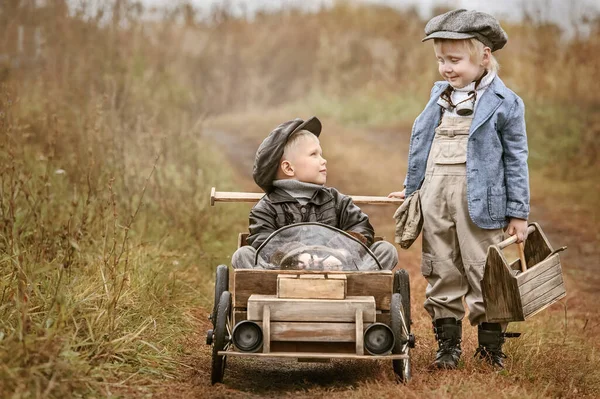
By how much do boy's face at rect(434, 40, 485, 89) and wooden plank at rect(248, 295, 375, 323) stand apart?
1472 millimetres

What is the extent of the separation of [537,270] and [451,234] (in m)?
0.55

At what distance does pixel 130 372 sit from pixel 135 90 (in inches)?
286

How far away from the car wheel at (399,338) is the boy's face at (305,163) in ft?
3.37

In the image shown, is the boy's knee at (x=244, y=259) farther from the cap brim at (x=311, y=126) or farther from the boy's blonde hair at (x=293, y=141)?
the cap brim at (x=311, y=126)

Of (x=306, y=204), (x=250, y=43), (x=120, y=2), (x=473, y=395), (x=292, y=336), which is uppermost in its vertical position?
(x=250, y=43)

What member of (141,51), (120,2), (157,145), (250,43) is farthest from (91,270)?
(250,43)

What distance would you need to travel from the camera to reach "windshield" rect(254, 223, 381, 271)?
4582 millimetres

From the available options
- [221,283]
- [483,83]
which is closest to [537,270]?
[483,83]

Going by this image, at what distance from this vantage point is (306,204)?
5.09 metres

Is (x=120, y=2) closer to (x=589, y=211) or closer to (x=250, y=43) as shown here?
(x=589, y=211)

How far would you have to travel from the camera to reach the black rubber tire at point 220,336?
4309mm

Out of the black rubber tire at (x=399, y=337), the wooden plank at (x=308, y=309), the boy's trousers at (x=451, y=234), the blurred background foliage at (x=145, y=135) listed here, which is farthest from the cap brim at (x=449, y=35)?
the blurred background foliage at (x=145, y=135)

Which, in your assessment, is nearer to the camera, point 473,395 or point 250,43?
point 473,395

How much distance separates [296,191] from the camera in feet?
16.8
